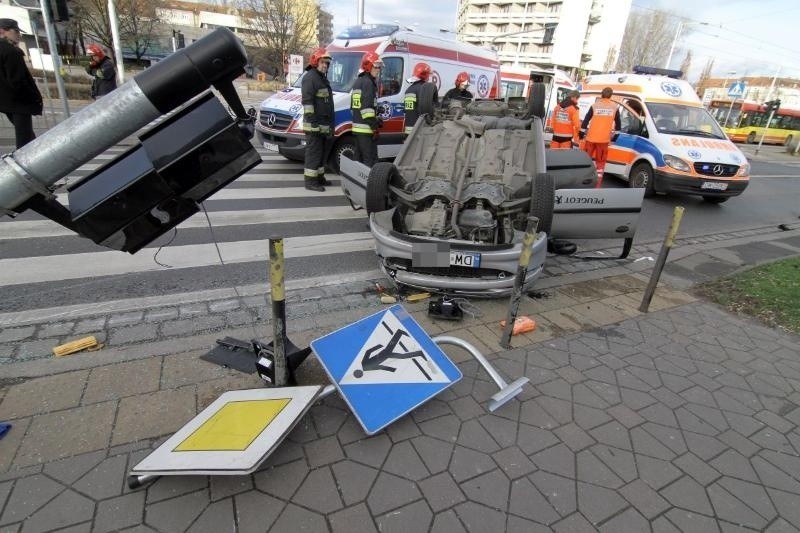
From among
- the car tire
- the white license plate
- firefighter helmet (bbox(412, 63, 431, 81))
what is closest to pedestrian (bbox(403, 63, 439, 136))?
firefighter helmet (bbox(412, 63, 431, 81))

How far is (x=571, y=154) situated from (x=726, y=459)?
3967 millimetres

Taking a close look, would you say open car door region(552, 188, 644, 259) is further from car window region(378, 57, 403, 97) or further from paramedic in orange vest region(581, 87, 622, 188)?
car window region(378, 57, 403, 97)

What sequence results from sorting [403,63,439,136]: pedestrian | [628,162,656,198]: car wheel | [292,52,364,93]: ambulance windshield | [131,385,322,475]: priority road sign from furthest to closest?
[628,162,656,198]: car wheel
[292,52,364,93]: ambulance windshield
[403,63,439,136]: pedestrian
[131,385,322,475]: priority road sign

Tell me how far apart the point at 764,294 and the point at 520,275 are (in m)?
3.56

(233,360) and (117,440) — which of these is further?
(233,360)

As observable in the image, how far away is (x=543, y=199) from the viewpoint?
13.0ft

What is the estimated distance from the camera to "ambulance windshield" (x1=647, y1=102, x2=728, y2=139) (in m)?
9.30

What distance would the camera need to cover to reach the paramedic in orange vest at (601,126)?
322 inches

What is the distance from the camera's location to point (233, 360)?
2.84m

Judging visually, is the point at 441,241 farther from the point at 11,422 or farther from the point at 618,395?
the point at 11,422

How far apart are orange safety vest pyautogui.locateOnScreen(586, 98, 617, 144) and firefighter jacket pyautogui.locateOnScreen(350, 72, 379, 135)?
4368 millimetres

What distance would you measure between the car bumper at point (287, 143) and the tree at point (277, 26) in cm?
3588

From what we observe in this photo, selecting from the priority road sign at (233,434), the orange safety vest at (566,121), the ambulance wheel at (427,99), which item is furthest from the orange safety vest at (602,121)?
the priority road sign at (233,434)

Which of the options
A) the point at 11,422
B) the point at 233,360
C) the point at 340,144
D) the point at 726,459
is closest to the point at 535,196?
the point at 726,459
